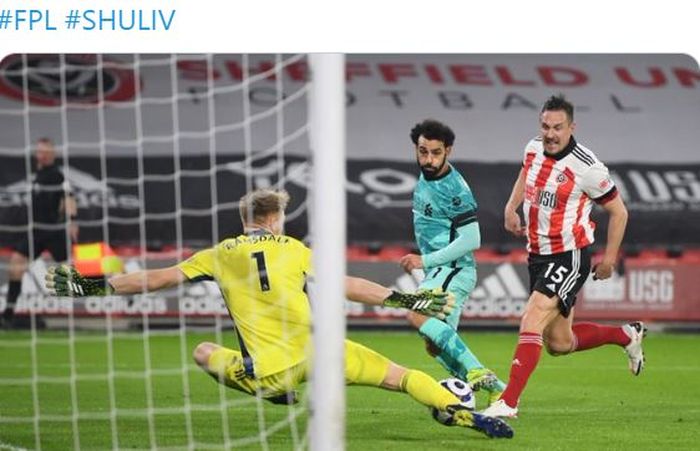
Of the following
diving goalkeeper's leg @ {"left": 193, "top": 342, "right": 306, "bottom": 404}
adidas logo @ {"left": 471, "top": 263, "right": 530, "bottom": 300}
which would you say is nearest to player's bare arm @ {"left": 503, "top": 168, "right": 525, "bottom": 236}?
diving goalkeeper's leg @ {"left": 193, "top": 342, "right": 306, "bottom": 404}

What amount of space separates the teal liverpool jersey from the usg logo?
1.36m

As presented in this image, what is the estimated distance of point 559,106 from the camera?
5.54m

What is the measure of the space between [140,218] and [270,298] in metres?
3.34

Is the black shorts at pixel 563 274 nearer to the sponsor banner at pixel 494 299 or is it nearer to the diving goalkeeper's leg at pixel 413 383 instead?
the diving goalkeeper's leg at pixel 413 383

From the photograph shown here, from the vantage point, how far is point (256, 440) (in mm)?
5059

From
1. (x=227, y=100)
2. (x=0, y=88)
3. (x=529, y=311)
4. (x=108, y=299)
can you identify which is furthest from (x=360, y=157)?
(x=529, y=311)

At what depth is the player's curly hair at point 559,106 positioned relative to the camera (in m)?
5.54

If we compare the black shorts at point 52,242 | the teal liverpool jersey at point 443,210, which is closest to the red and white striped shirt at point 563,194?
the teal liverpool jersey at point 443,210

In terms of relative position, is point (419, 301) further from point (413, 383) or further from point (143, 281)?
point (143, 281)

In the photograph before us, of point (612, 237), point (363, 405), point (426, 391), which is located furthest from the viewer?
point (363, 405)

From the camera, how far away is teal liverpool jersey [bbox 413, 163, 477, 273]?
5.59 meters

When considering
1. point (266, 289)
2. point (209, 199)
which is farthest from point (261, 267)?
point (209, 199)

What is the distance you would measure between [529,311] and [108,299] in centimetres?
356
